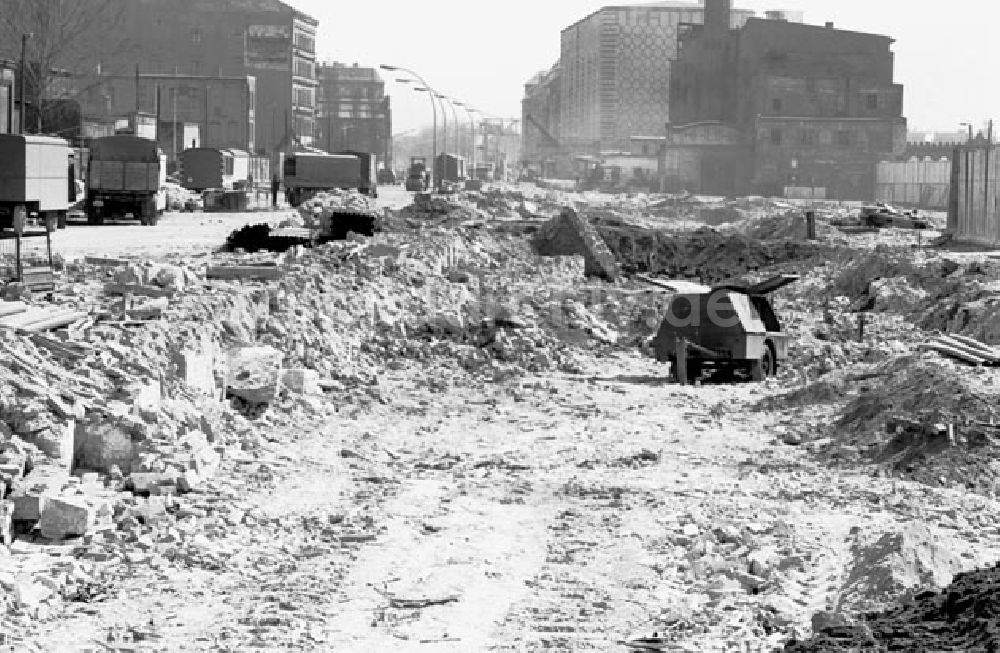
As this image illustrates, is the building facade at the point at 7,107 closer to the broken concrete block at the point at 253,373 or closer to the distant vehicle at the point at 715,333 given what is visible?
the distant vehicle at the point at 715,333

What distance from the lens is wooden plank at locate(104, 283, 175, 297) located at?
63.9 feet

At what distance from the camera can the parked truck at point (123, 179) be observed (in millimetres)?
44969

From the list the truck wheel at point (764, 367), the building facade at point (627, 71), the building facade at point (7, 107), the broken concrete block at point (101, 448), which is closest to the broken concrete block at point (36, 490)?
the broken concrete block at point (101, 448)

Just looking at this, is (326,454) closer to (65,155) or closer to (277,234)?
(65,155)

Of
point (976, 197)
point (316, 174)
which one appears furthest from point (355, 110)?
point (976, 197)

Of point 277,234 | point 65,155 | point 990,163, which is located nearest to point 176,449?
point 65,155

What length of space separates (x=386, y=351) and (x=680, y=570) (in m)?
10.9

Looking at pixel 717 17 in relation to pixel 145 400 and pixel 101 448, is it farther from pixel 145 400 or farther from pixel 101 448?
pixel 101 448

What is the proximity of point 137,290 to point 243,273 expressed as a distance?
268 cm

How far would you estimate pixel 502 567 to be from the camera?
1038cm

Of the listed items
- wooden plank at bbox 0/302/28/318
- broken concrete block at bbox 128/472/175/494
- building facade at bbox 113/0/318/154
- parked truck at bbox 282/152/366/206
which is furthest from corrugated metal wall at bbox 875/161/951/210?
broken concrete block at bbox 128/472/175/494

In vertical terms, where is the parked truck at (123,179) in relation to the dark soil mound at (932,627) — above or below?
above

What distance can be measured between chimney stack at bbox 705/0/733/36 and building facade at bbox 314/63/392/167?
34832mm

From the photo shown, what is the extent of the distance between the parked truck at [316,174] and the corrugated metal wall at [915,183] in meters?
31.3
